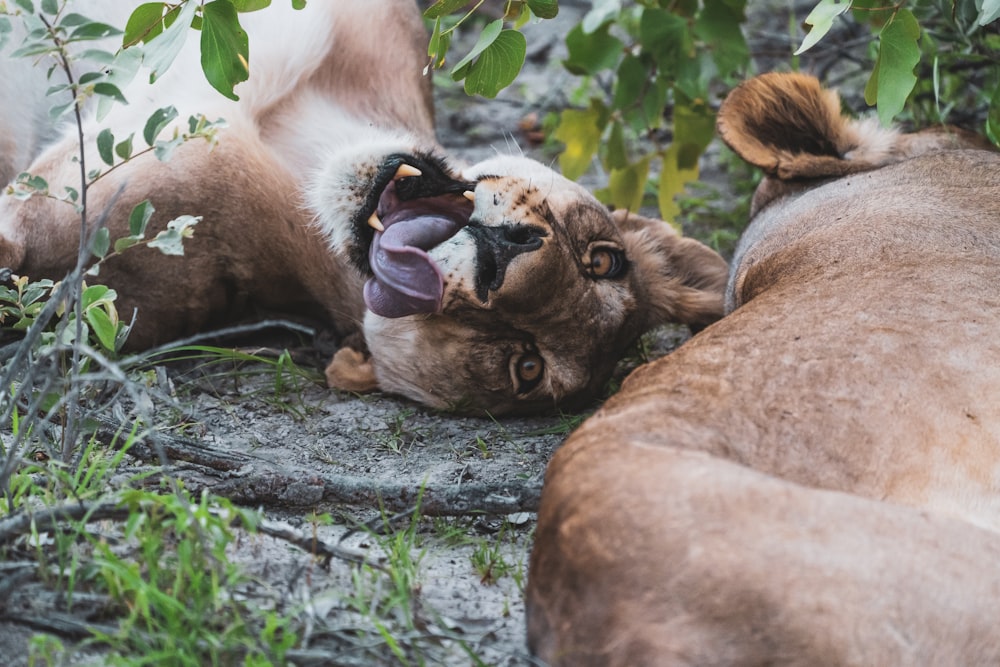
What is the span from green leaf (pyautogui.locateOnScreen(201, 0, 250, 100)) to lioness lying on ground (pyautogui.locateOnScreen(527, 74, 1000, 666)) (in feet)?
3.30

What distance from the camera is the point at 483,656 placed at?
177 cm

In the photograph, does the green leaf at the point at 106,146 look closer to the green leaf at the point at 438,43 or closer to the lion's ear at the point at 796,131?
the green leaf at the point at 438,43

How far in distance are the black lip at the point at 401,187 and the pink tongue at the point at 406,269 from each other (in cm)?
7

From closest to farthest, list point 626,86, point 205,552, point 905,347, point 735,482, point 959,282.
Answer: point 735,482 → point 205,552 → point 905,347 → point 959,282 → point 626,86

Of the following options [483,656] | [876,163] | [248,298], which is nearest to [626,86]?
[876,163]

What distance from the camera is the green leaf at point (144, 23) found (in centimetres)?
222

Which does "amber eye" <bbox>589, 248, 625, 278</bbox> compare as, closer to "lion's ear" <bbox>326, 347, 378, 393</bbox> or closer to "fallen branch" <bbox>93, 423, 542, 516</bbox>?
"lion's ear" <bbox>326, 347, 378, 393</bbox>

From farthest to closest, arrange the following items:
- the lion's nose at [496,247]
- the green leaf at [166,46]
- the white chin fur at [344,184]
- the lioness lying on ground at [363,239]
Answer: the white chin fur at [344,184] → the lioness lying on ground at [363,239] → the lion's nose at [496,247] → the green leaf at [166,46]

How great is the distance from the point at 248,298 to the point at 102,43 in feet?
2.79

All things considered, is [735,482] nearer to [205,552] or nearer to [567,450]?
[567,450]

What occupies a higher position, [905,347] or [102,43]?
[102,43]

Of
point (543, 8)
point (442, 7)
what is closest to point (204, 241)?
point (442, 7)

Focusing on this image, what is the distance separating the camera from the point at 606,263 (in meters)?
3.03

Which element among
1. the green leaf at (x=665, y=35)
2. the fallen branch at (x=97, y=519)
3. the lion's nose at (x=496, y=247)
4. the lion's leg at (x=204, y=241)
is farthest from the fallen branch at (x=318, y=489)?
the green leaf at (x=665, y=35)
